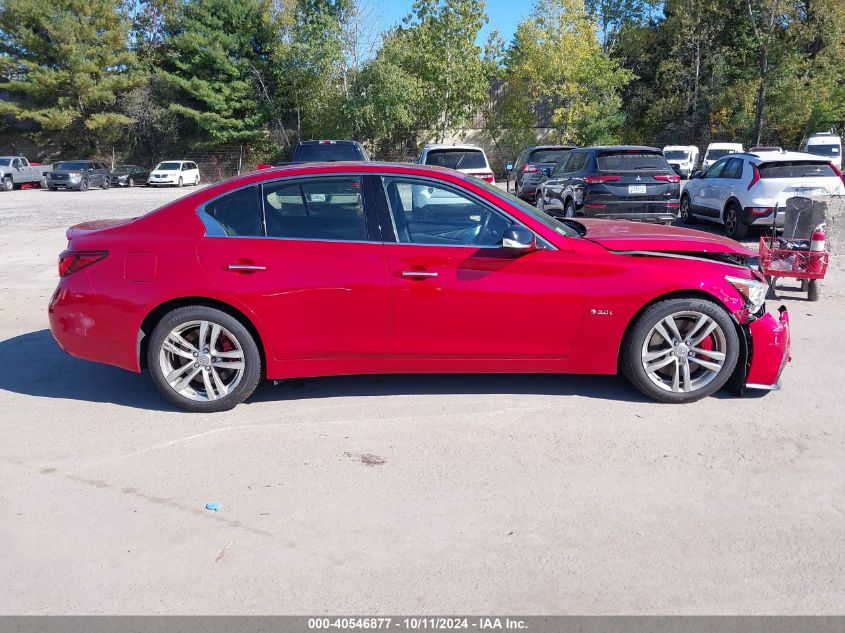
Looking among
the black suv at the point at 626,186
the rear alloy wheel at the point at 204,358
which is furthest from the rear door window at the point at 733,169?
the rear alloy wheel at the point at 204,358

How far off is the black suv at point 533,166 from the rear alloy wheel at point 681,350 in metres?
14.8

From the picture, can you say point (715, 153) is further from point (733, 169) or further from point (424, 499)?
point (424, 499)

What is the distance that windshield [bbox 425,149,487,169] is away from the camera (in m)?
17.6

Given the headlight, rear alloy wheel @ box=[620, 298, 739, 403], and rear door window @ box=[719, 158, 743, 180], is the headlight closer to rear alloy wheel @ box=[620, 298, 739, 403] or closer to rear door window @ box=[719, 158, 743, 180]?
rear alloy wheel @ box=[620, 298, 739, 403]

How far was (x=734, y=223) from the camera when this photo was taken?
13703 mm

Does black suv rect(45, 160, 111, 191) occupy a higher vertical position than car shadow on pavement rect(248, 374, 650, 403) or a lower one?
higher

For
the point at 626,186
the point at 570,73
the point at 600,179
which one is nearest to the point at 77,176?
the point at 570,73

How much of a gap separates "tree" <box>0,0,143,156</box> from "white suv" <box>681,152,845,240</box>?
39.9 m

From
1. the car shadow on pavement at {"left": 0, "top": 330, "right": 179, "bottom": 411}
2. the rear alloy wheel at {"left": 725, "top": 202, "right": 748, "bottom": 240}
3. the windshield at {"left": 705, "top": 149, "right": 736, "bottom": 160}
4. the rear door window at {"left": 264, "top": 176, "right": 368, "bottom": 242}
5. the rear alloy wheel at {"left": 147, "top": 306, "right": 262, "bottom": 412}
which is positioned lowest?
the car shadow on pavement at {"left": 0, "top": 330, "right": 179, "bottom": 411}

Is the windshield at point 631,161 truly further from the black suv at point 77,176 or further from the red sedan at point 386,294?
→ the black suv at point 77,176

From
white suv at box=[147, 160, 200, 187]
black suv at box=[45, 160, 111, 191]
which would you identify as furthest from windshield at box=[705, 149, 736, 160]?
black suv at box=[45, 160, 111, 191]

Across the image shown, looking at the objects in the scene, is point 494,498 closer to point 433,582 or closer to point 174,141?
point 433,582

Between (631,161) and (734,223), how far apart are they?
2.20 m

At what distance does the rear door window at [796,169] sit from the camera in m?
13.1
